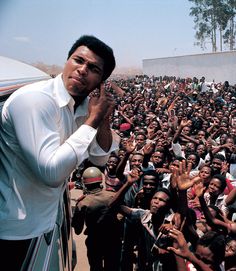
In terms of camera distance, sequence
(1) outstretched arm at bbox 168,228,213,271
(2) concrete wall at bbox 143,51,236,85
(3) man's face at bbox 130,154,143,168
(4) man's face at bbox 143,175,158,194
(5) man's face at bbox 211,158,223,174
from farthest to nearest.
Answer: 1. (2) concrete wall at bbox 143,51,236,85
2. (5) man's face at bbox 211,158,223,174
3. (3) man's face at bbox 130,154,143,168
4. (4) man's face at bbox 143,175,158,194
5. (1) outstretched arm at bbox 168,228,213,271

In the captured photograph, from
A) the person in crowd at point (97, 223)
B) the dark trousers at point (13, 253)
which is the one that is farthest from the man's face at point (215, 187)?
the dark trousers at point (13, 253)

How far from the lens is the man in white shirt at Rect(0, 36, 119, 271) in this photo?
113cm

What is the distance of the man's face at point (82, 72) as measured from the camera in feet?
4.35

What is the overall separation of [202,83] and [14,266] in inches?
780

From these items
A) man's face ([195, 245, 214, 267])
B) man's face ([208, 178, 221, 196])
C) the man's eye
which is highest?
the man's eye

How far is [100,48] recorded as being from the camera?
1.40 metres

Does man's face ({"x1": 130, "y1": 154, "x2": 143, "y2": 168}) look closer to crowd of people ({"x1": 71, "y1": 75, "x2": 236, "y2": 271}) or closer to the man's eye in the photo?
crowd of people ({"x1": 71, "y1": 75, "x2": 236, "y2": 271})

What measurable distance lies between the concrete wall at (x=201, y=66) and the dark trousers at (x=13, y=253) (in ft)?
82.2

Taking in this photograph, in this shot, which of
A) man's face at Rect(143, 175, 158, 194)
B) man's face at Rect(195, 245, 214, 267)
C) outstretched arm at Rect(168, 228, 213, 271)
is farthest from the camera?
man's face at Rect(143, 175, 158, 194)

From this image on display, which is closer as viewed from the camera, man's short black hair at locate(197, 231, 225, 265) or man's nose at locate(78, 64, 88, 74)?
man's nose at locate(78, 64, 88, 74)

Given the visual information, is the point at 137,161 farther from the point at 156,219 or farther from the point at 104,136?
the point at 104,136

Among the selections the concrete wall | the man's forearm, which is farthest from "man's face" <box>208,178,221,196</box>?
the concrete wall

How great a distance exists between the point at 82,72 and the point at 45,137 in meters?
0.31

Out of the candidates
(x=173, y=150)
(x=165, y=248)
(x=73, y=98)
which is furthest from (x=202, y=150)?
(x=73, y=98)
